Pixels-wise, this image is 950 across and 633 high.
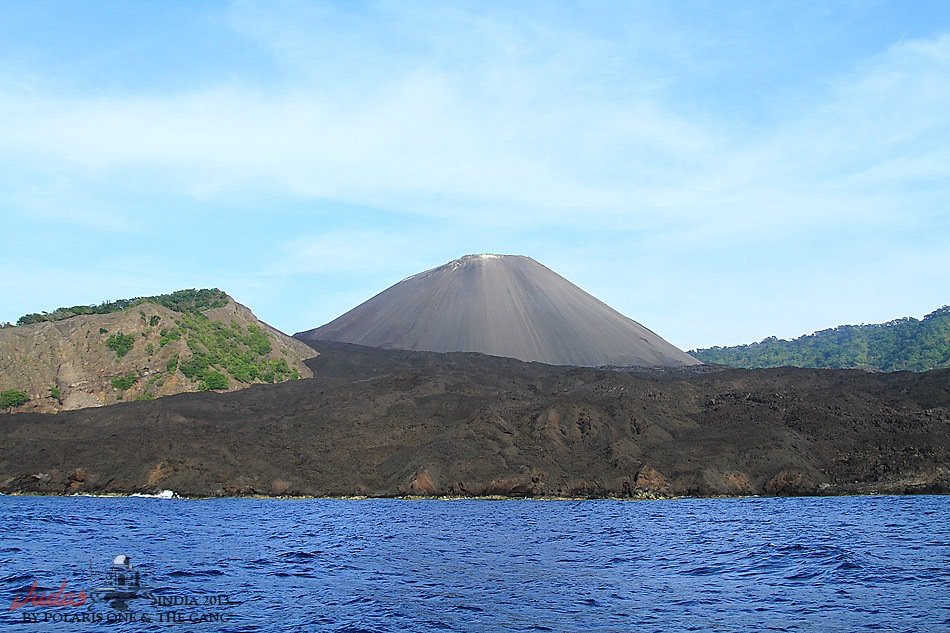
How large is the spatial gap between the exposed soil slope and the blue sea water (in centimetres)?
3296

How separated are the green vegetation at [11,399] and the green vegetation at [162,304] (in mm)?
24211

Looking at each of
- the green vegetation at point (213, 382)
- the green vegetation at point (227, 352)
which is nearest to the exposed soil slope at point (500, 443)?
the green vegetation at point (213, 382)

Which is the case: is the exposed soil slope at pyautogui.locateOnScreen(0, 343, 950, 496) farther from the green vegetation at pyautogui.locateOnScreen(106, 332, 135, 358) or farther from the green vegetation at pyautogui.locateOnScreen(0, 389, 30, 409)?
the green vegetation at pyautogui.locateOnScreen(106, 332, 135, 358)

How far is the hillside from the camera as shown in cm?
12150

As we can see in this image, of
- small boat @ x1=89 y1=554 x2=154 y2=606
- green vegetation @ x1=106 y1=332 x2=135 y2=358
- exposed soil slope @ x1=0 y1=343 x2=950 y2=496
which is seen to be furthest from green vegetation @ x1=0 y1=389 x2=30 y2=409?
small boat @ x1=89 y1=554 x2=154 y2=606

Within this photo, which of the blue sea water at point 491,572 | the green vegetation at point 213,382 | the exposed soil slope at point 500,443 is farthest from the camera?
the green vegetation at point 213,382

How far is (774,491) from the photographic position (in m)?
87.1

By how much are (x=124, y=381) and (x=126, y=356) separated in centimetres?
580

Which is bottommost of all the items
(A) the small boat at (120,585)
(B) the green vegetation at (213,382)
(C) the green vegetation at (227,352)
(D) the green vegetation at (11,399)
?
(A) the small boat at (120,585)

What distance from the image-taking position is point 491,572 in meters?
31.0

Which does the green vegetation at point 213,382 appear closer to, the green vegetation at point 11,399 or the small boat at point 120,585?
the green vegetation at point 11,399

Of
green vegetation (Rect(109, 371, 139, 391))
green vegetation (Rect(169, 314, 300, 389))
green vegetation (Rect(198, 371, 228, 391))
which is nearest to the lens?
green vegetation (Rect(109, 371, 139, 391))

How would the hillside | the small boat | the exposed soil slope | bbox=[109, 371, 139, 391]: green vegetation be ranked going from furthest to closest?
bbox=[109, 371, 139, 391]: green vegetation → the hillside → the exposed soil slope → the small boat

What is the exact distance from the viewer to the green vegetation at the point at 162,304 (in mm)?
139250
